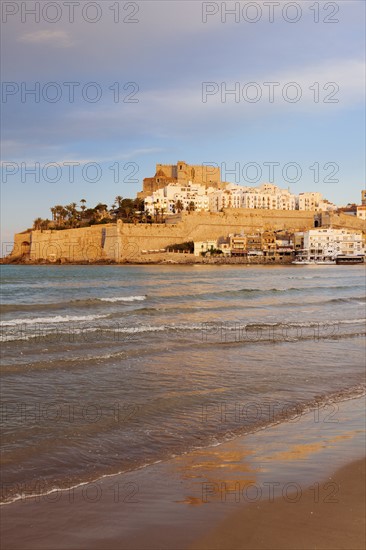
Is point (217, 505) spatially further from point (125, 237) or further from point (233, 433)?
point (125, 237)

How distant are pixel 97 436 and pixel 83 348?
529cm

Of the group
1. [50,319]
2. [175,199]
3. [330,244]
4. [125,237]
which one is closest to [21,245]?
[125,237]

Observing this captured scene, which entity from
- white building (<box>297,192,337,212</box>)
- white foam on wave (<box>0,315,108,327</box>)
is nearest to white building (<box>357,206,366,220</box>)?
white building (<box>297,192,337,212</box>)

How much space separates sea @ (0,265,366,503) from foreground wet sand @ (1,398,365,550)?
30 centimetres

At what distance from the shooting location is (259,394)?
7.30 meters

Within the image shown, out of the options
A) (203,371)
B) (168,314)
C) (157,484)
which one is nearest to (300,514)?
(157,484)

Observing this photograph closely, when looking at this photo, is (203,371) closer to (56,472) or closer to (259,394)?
(259,394)

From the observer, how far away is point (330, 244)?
8269 cm

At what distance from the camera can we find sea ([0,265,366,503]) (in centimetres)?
505

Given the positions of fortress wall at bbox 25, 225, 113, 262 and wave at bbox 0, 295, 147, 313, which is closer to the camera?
wave at bbox 0, 295, 147, 313

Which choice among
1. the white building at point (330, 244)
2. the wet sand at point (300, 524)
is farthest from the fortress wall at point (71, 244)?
the wet sand at point (300, 524)

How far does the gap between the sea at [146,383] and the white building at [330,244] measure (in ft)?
217

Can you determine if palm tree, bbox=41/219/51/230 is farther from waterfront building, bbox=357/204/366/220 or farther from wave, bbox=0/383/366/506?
wave, bbox=0/383/366/506

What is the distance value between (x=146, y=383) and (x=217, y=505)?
4.00 m
